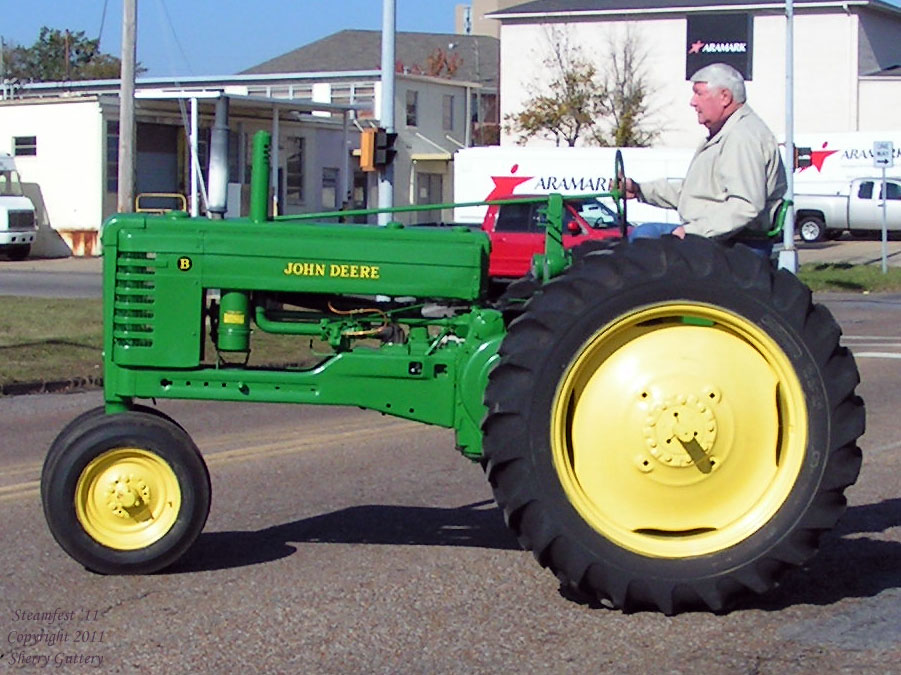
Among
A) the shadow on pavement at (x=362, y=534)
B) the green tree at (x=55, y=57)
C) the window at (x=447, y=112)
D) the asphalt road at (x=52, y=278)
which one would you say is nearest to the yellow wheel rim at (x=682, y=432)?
the shadow on pavement at (x=362, y=534)

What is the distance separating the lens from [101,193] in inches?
1681

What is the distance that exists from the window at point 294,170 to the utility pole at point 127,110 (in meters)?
19.3

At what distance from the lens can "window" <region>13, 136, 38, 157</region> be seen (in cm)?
4391

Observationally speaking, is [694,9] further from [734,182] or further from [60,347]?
[734,182]

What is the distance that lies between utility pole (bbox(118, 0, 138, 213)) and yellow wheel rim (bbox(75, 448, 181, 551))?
24.0 meters

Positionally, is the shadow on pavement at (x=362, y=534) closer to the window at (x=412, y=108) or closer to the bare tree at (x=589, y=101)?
the bare tree at (x=589, y=101)

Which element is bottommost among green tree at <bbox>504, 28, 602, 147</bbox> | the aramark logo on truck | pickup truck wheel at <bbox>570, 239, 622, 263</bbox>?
pickup truck wheel at <bbox>570, 239, 622, 263</bbox>

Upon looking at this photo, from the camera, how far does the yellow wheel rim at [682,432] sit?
19.0 feet

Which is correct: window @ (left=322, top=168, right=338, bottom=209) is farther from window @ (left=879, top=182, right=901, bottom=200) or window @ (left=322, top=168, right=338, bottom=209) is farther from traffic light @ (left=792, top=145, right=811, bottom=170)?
window @ (left=879, top=182, right=901, bottom=200)

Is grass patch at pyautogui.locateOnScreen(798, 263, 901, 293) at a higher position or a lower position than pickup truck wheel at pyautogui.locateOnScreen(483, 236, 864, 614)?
→ higher

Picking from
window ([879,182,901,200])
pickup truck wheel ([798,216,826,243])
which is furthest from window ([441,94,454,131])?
window ([879,182,901,200])

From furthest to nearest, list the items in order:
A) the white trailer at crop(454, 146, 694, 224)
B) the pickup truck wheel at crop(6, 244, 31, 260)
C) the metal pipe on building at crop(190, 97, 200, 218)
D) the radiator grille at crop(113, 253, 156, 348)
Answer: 1. the white trailer at crop(454, 146, 694, 224)
2. the pickup truck wheel at crop(6, 244, 31, 260)
3. the metal pipe on building at crop(190, 97, 200, 218)
4. the radiator grille at crop(113, 253, 156, 348)

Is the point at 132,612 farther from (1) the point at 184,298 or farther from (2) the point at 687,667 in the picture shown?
(2) the point at 687,667

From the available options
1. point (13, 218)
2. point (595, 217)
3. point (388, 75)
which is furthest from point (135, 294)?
point (13, 218)
